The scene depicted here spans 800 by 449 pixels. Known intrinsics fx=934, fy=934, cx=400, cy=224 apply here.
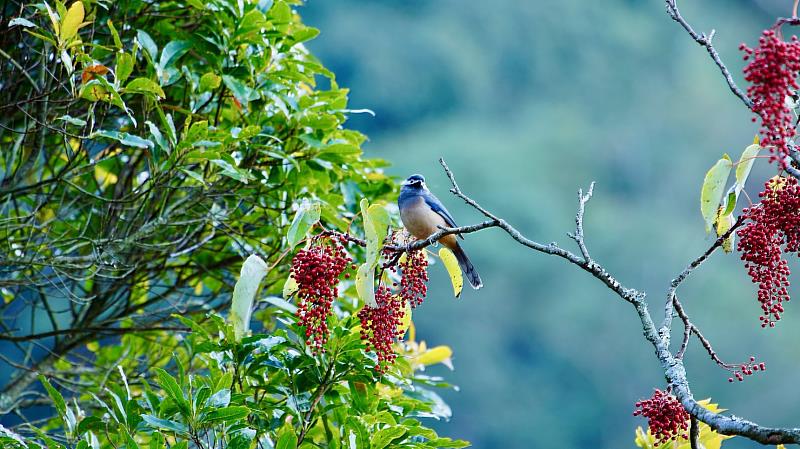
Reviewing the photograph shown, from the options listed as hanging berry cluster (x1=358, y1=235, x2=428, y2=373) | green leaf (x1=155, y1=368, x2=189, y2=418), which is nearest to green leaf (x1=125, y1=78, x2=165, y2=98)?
green leaf (x1=155, y1=368, x2=189, y2=418)

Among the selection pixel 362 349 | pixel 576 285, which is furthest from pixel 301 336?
pixel 576 285

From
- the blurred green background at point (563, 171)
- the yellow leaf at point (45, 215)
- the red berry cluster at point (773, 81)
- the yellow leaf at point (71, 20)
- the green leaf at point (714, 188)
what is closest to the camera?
the red berry cluster at point (773, 81)

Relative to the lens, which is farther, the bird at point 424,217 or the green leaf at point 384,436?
the bird at point 424,217

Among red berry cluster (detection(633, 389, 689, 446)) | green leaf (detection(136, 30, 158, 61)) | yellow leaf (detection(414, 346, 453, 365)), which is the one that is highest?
green leaf (detection(136, 30, 158, 61))

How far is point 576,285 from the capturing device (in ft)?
49.3

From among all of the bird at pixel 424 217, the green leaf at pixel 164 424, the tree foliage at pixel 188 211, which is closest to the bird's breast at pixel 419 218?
the bird at pixel 424 217

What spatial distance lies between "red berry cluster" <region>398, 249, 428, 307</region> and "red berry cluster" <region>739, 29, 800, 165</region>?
73 cm

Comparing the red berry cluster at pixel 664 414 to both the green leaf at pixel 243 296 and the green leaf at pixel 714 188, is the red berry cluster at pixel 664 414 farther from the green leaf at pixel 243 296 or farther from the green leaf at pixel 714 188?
the green leaf at pixel 243 296

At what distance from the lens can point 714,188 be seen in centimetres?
155

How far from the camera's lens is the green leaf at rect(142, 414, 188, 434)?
2.04 metres

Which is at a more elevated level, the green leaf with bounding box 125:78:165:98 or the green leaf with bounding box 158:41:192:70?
the green leaf with bounding box 158:41:192:70

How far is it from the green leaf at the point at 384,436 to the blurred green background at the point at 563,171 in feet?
24.9

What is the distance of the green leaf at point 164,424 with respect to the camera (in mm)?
2045

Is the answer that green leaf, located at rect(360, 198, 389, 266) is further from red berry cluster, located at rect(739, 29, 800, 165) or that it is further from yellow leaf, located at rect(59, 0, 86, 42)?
yellow leaf, located at rect(59, 0, 86, 42)
